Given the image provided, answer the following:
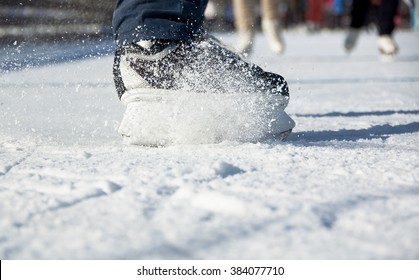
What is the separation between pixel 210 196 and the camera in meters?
0.79

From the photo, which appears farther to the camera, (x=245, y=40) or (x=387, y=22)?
(x=387, y=22)

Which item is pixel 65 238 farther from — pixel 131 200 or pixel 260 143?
pixel 260 143

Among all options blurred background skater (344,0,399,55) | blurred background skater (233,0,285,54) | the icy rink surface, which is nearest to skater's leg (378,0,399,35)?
blurred background skater (344,0,399,55)

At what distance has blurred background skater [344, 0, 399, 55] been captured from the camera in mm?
4344

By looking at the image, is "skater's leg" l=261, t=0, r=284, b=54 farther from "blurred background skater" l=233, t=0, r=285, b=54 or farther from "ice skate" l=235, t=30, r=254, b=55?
"ice skate" l=235, t=30, r=254, b=55

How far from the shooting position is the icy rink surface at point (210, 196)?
0.63 m

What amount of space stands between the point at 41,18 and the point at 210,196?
24.8 ft

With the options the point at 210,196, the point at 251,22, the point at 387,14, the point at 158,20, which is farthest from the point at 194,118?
the point at 387,14

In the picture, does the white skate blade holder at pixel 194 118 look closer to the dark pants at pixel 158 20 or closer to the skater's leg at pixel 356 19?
the dark pants at pixel 158 20

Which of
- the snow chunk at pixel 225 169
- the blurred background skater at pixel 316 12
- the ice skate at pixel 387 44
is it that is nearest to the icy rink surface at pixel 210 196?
the snow chunk at pixel 225 169

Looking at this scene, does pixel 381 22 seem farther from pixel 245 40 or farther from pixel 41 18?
pixel 41 18

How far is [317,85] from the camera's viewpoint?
3047 mm

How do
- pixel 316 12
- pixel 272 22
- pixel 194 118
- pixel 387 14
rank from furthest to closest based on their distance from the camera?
pixel 316 12
pixel 387 14
pixel 272 22
pixel 194 118

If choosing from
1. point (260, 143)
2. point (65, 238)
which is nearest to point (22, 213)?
point (65, 238)
